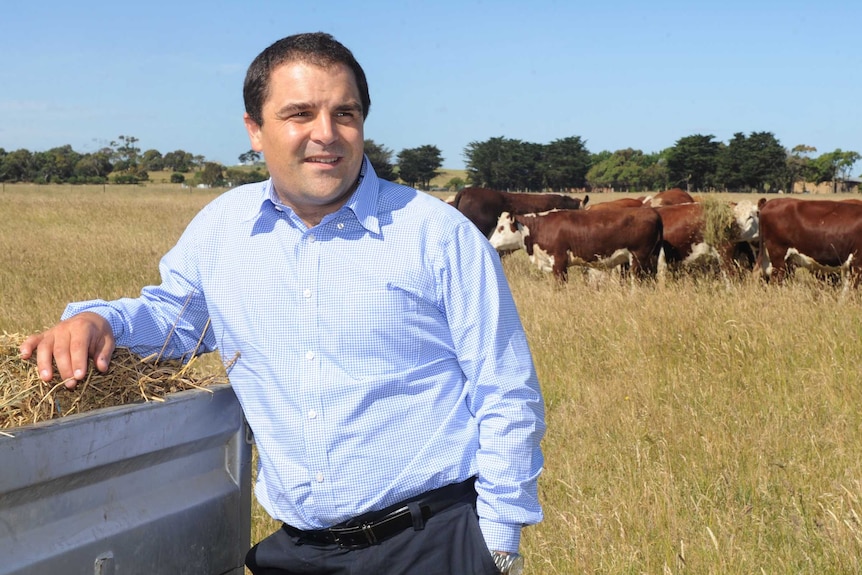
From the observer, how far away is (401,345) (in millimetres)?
2193

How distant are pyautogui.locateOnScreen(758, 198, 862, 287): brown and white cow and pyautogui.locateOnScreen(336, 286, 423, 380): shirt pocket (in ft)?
33.4

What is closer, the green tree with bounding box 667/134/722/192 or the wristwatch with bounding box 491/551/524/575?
the wristwatch with bounding box 491/551/524/575

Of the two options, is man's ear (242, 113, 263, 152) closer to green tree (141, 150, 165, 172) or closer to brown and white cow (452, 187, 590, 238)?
brown and white cow (452, 187, 590, 238)

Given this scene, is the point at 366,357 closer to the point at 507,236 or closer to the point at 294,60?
the point at 294,60

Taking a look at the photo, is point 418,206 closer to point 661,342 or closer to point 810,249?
point 661,342

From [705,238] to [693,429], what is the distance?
891 centimetres

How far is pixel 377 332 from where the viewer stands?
85.7 inches

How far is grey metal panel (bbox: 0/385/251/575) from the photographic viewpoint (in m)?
1.72

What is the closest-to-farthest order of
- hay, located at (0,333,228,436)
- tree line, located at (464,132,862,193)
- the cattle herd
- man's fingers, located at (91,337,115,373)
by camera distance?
hay, located at (0,333,228,436) → man's fingers, located at (91,337,115,373) → the cattle herd → tree line, located at (464,132,862,193)

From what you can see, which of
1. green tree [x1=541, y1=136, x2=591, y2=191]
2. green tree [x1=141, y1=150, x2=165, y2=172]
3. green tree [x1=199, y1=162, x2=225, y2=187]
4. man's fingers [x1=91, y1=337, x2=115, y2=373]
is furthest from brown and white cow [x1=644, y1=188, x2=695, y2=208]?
green tree [x1=141, y1=150, x2=165, y2=172]

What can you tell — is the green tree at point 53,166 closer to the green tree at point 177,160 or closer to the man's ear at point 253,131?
the green tree at point 177,160

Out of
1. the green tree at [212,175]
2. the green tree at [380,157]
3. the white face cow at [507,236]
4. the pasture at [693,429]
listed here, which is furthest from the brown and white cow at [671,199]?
the green tree at [212,175]

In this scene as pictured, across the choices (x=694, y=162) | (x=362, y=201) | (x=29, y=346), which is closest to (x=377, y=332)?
(x=362, y=201)

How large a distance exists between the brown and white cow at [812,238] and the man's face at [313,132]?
1023 centimetres
